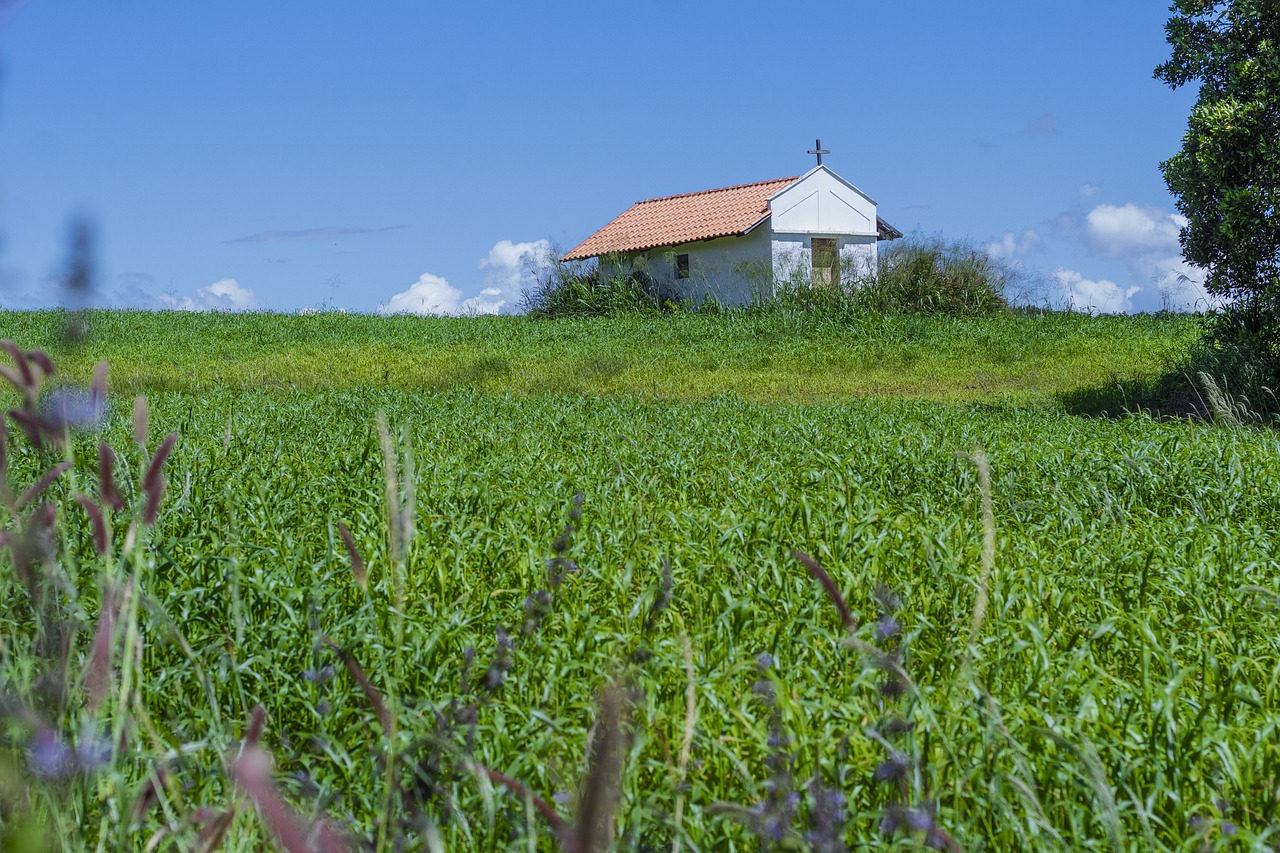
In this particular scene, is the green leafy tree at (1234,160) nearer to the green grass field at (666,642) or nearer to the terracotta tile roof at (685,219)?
the green grass field at (666,642)

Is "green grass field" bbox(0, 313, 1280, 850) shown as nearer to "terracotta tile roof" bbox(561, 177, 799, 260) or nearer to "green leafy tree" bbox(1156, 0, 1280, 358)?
"green leafy tree" bbox(1156, 0, 1280, 358)

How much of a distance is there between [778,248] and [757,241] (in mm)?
708

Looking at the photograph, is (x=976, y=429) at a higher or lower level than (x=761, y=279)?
lower

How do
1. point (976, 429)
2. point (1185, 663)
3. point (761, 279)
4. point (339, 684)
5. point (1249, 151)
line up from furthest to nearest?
1. point (761, 279)
2. point (1249, 151)
3. point (976, 429)
4. point (1185, 663)
5. point (339, 684)

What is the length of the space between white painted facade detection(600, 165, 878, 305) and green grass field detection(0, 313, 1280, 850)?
72.0 feet

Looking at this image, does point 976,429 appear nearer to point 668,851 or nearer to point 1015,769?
point 1015,769

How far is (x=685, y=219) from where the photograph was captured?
3550 centimetres

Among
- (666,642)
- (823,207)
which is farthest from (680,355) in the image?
(666,642)

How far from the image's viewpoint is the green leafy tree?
492 inches

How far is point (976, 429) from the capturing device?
10445 millimetres

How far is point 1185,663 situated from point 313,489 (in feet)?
14.3

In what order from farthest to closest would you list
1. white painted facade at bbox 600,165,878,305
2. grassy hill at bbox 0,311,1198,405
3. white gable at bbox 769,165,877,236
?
white gable at bbox 769,165,877,236
white painted facade at bbox 600,165,878,305
grassy hill at bbox 0,311,1198,405

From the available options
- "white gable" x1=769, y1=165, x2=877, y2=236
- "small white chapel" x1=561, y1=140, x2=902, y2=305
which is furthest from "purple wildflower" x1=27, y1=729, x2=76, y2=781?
"white gable" x1=769, y1=165, x2=877, y2=236

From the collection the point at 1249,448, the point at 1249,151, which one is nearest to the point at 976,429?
the point at 1249,448
